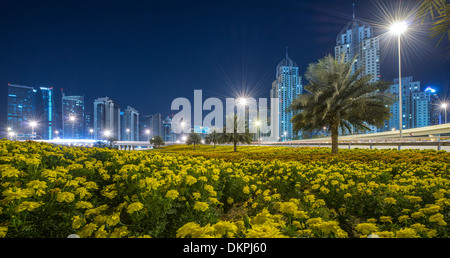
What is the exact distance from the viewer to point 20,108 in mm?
74438

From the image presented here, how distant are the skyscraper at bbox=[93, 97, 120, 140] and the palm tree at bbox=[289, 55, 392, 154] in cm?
9396

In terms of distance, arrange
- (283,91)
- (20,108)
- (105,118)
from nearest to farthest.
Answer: (20,108)
(105,118)
(283,91)

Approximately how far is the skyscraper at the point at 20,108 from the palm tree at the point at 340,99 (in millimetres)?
93210

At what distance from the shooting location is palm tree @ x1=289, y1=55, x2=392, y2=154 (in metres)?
11.7

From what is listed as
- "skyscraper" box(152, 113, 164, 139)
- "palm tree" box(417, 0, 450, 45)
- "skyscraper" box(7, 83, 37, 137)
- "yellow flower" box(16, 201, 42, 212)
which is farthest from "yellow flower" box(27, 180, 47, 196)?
"skyscraper" box(152, 113, 164, 139)

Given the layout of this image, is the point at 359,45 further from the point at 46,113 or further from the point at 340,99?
the point at 46,113

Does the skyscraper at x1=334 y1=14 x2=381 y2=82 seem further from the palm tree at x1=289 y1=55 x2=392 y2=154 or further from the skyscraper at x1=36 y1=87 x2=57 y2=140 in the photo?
the skyscraper at x1=36 y1=87 x2=57 y2=140

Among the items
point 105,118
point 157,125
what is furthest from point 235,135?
point 157,125

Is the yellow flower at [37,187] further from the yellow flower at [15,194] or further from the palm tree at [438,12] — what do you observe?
the palm tree at [438,12]

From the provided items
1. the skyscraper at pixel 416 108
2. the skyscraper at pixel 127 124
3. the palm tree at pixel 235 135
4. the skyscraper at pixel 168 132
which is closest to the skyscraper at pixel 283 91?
the skyscraper at pixel 416 108

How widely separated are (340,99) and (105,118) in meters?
101

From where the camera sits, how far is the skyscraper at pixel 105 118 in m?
91.7

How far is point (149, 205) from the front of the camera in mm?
2859
